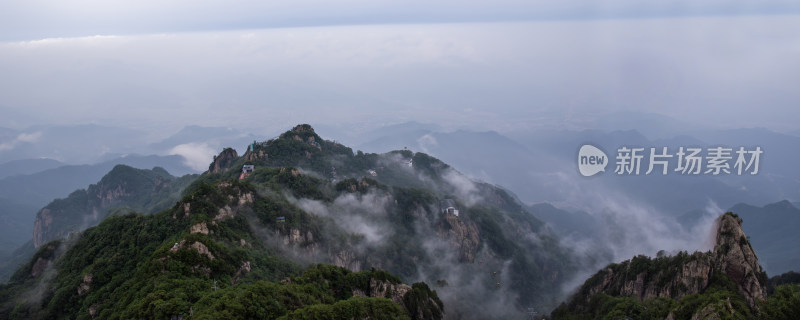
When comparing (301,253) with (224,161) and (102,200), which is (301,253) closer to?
(224,161)

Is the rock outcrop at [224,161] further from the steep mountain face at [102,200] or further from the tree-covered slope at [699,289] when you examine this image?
the tree-covered slope at [699,289]

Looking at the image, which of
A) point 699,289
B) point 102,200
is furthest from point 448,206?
point 102,200

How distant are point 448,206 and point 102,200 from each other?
118 meters

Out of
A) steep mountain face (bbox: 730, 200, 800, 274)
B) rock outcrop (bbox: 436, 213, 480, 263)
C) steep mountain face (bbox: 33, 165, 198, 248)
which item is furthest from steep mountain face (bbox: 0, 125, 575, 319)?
steep mountain face (bbox: 730, 200, 800, 274)

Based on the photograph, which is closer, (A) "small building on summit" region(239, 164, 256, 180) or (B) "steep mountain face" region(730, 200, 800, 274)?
(A) "small building on summit" region(239, 164, 256, 180)

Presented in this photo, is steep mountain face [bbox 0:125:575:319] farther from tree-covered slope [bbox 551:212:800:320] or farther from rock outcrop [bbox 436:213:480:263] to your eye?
tree-covered slope [bbox 551:212:800:320]

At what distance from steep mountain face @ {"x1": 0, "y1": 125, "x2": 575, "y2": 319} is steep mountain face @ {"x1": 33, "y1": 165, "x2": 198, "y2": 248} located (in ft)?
167

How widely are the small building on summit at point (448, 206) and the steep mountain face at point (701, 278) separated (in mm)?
51858

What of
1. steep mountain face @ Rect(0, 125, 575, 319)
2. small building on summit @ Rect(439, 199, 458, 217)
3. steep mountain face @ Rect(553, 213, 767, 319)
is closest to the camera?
steep mountain face @ Rect(553, 213, 767, 319)

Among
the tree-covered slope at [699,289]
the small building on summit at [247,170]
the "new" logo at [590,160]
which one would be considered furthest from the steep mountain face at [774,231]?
the small building on summit at [247,170]

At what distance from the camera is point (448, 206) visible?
11256 centimetres

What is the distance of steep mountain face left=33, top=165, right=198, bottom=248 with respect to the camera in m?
142

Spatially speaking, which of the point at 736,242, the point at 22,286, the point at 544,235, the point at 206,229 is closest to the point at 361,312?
the point at 206,229

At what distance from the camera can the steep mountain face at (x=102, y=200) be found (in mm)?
142125
